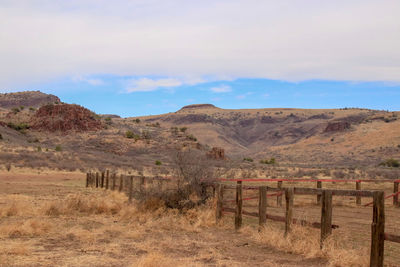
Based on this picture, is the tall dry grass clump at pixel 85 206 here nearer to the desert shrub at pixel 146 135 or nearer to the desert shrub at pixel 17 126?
the desert shrub at pixel 146 135

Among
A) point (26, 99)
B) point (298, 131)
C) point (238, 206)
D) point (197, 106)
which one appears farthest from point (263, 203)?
point (197, 106)

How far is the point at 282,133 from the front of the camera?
126m

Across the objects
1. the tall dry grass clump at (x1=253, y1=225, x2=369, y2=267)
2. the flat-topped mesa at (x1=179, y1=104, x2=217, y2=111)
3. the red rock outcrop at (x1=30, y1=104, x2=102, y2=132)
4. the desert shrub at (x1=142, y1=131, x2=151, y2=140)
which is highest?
the flat-topped mesa at (x1=179, y1=104, x2=217, y2=111)

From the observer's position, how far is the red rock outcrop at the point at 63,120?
66688 mm

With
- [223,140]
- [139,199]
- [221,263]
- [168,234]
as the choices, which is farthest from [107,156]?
[223,140]

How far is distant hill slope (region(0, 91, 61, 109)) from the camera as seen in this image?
11869 cm

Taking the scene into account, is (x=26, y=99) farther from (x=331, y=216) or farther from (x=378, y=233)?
(x=378, y=233)

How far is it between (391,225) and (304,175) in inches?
A: 1011

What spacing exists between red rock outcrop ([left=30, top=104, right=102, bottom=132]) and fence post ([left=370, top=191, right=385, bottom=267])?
62635mm

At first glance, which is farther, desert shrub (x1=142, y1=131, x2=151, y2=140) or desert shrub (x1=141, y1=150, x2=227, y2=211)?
desert shrub (x1=142, y1=131, x2=151, y2=140)

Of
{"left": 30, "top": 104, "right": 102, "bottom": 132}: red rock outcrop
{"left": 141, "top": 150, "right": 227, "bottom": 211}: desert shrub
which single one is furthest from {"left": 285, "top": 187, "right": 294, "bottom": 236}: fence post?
{"left": 30, "top": 104, "right": 102, "bottom": 132}: red rock outcrop

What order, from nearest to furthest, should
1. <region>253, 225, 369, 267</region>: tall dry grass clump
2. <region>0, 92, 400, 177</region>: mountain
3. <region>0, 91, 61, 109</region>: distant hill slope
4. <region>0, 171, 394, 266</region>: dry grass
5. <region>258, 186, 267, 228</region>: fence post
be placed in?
<region>253, 225, 369, 267</region>: tall dry grass clump → <region>0, 171, 394, 266</region>: dry grass → <region>258, 186, 267, 228</region>: fence post → <region>0, 92, 400, 177</region>: mountain → <region>0, 91, 61, 109</region>: distant hill slope

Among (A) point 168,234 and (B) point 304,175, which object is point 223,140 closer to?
(B) point 304,175

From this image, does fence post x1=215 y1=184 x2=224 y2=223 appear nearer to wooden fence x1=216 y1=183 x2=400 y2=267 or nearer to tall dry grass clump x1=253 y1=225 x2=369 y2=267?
wooden fence x1=216 y1=183 x2=400 y2=267
